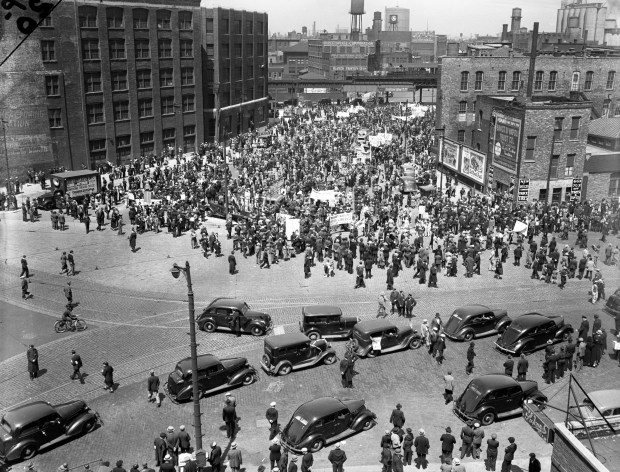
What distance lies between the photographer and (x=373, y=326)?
1061 inches

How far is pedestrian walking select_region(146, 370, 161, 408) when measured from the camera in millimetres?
23016

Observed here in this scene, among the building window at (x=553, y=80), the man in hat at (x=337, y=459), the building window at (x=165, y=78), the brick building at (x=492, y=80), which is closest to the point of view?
the man in hat at (x=337, y=459)

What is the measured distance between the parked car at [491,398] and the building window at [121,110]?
2032 inches

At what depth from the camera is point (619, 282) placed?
3500cm

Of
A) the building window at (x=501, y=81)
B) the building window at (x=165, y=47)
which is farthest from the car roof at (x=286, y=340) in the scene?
the building window at (x=165, y=47)

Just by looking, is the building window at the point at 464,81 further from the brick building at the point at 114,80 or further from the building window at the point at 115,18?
the building window at the point at 115,18

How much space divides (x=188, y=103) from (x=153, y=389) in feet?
177

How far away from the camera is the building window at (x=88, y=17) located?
59.4 m

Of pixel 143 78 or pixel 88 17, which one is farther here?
pixel 143 78

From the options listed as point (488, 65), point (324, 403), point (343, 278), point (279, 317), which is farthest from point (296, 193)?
point (324, 403)

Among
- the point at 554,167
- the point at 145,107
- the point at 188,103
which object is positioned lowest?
the point at 554,167

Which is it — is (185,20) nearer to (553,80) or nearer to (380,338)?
(553,80)

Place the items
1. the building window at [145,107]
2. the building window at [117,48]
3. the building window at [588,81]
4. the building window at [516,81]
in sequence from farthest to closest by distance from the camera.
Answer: the building window at [145,107]
the building window at [588,81]
the building window at [516,81]
the building window at [117,48]

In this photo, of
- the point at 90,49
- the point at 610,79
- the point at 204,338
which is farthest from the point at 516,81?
the point at 204,338
